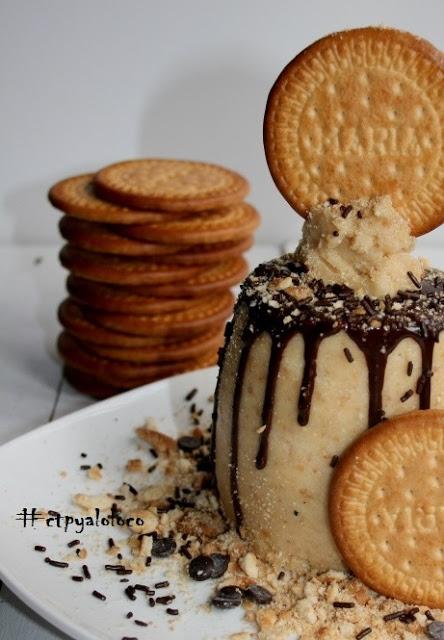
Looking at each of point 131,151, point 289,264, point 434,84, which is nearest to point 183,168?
point 131,151

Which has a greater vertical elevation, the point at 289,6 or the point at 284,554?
the point at 289,6

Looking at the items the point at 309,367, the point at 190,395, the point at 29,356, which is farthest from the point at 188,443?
the point at 29,356

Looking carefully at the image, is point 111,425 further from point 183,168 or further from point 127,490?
point 183,168

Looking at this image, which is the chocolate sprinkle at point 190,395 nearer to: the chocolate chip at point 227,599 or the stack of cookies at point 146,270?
the stack of cookies at point 146,270

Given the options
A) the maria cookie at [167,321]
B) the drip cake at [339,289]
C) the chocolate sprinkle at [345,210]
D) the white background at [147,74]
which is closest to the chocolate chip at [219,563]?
the drip cake at [339,289]

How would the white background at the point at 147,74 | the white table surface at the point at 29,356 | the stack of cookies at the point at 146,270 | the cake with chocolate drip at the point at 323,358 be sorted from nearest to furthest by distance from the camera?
1. the cake with chocolate drip at the point at 323,358
2. the white table surface at the point at 29,356
3. the stack of cookies at the point at 146,270
4. the white background at the point at 147,74

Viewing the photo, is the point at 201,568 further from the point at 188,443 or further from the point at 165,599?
the point at 188,443
